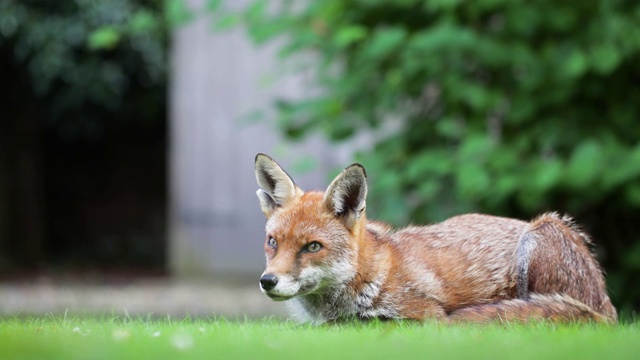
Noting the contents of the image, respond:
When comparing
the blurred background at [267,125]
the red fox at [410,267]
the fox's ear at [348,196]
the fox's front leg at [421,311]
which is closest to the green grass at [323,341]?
the fox's front leg at [421,311]

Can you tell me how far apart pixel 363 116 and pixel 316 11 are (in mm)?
1115

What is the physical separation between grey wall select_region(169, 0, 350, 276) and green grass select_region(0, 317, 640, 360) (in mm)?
9380

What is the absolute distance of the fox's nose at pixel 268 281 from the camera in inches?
216

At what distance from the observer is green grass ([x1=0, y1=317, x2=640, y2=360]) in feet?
14.5

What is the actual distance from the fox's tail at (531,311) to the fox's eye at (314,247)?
0.91m

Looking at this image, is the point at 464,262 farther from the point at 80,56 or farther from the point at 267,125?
the point at 80,56

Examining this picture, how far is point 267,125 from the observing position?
14656mm

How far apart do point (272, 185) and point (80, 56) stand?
11.3 meters

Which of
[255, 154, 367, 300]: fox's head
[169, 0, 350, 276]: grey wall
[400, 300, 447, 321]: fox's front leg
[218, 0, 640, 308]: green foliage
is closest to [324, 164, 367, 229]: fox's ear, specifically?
[255, 154, 367, 300]: fox's head

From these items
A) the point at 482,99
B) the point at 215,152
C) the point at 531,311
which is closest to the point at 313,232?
the point at 531,311

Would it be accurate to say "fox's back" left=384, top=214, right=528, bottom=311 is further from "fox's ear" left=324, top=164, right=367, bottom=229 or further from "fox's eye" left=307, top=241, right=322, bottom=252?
"fox's eye" left=307, top=241, right=322, bottom=252

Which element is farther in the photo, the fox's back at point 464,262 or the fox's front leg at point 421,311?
the fox's back at point 464,262

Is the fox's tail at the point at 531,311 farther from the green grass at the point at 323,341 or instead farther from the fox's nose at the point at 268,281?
the fox's nose at the point at 268,281

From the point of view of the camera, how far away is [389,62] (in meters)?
9.55
